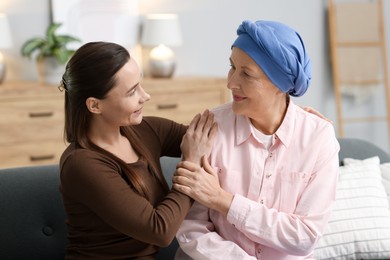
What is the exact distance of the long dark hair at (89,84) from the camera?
6.31 feet

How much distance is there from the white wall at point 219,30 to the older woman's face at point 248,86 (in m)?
3.15

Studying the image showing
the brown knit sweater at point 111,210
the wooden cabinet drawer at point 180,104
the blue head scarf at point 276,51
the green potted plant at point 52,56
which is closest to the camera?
the brown knit sweater at point 111,210

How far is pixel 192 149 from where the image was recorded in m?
2.10

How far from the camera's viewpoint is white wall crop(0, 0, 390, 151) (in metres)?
4.90

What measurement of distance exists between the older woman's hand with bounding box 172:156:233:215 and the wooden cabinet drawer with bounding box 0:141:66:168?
260cm

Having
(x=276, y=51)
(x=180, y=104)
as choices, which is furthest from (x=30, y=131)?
(x=276, y=51)

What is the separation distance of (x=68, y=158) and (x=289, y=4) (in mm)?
4062

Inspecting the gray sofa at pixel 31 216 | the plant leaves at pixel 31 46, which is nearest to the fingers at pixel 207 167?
the gray sofa at pixel 31 216

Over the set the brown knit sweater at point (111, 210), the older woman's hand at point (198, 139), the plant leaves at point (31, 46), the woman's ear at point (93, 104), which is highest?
the woman's ear at point (93, 104)

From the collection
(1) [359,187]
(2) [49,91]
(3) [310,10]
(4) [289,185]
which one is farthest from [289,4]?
(4) [289,185]

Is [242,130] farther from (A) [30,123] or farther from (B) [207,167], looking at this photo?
(A) [30,123]

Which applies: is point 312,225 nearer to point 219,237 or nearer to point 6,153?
point 219,237

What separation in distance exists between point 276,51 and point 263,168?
0.38 metres

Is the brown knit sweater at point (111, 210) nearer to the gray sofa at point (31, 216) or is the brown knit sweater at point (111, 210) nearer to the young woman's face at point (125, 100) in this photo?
the young woman's face at point (125, 100)
